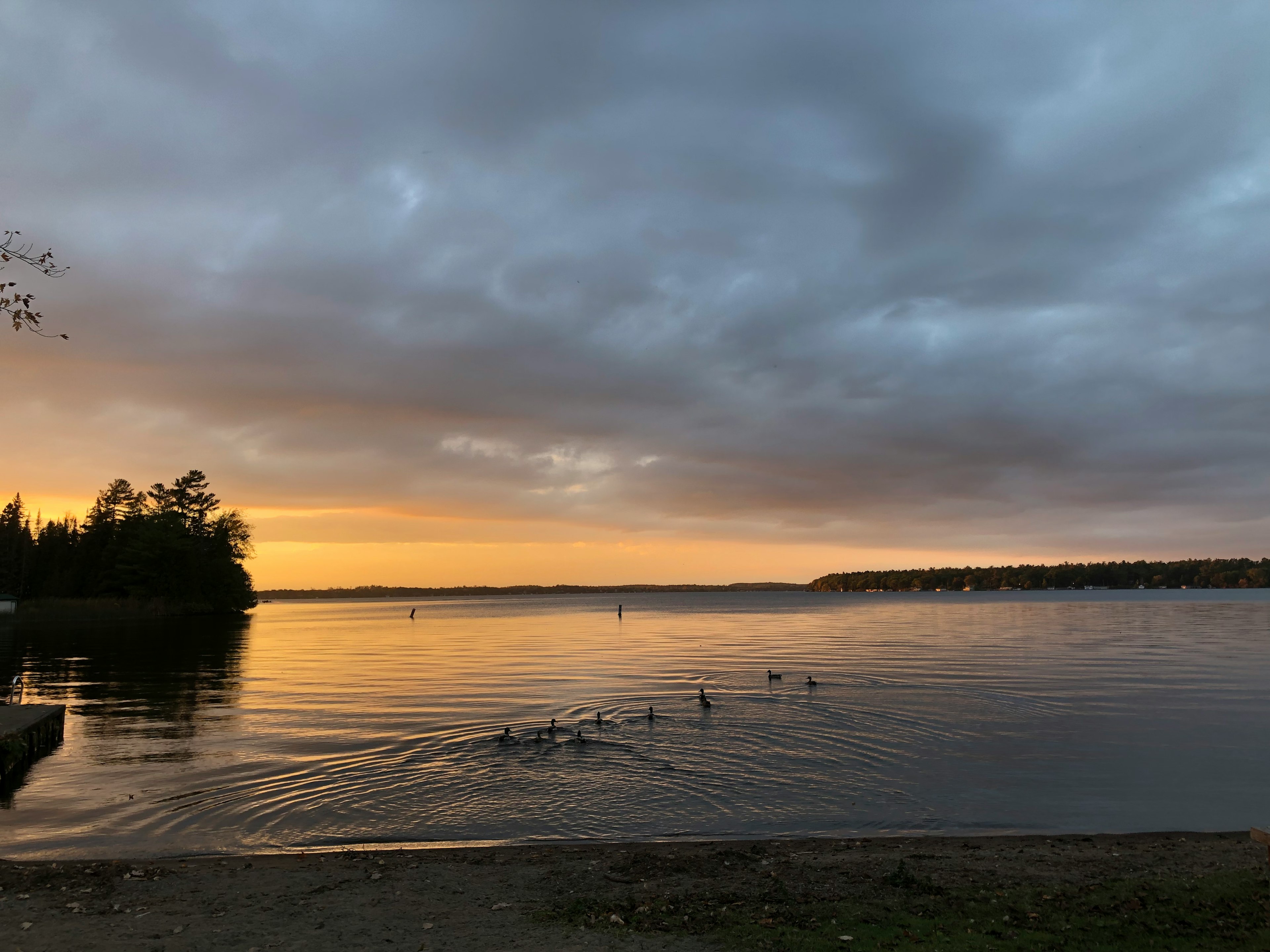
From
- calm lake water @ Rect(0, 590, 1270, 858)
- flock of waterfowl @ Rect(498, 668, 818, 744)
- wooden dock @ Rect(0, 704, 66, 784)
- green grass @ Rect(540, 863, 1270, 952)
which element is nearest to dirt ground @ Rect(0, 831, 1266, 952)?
green grass @ Rect(540, 863, 1270, 952)

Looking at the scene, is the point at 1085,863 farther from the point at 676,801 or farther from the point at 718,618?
the point at 718,618

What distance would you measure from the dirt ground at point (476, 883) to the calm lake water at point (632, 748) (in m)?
1.60

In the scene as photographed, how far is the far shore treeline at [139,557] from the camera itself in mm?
114438

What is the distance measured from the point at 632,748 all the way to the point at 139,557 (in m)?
118

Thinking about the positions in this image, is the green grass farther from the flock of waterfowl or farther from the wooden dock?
the wooden dock

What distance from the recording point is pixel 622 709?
93.5 ft

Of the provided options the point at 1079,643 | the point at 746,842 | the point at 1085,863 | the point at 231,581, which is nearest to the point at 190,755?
the point at 746,842

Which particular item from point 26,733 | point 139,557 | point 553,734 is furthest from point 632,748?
point 139,557

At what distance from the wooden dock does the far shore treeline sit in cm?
9878

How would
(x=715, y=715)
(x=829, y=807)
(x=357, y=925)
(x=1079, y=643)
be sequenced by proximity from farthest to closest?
1. (x=1079, y=643)
2. (x=715, y=715)
3. (x=829, y=807)
4. (x=357, y=925)

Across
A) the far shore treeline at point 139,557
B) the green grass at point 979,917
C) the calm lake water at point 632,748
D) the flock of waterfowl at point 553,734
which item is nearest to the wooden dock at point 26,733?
the calm lake water at point 632,748

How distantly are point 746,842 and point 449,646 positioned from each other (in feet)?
181

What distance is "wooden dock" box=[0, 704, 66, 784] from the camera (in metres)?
18.3

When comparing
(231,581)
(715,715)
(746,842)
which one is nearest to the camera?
(746,842)
